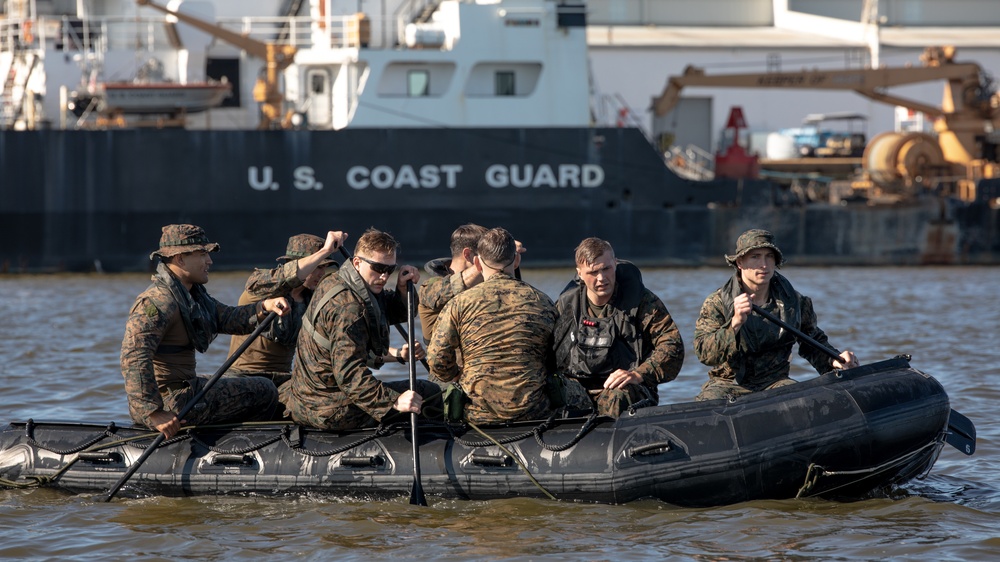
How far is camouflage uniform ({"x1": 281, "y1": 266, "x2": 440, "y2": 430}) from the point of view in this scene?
6.70 metres

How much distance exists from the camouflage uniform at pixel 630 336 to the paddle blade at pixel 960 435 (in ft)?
5.11

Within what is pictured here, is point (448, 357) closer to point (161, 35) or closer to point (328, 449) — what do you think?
point (328, 449)

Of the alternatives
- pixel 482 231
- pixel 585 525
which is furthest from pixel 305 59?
pixel 585 525

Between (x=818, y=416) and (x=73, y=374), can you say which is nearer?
(x=818, y=416)

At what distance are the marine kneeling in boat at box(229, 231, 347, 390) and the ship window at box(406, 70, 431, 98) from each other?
520 inches

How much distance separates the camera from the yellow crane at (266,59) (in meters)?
20.5

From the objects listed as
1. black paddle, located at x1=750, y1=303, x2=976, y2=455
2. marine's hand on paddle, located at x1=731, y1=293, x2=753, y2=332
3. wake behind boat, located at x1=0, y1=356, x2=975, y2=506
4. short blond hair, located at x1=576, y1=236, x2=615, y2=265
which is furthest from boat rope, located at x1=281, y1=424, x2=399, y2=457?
black paddle, located at x1=750, y1=303, x2=976, y2=455

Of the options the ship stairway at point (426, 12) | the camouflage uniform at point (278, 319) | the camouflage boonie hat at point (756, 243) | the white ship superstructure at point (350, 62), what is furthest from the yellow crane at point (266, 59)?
the camouflage boonie hat at point (756, 243)

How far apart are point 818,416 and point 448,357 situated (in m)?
1.93

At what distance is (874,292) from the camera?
736 inches

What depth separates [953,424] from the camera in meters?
7.30

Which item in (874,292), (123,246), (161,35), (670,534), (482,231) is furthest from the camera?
(161,35)

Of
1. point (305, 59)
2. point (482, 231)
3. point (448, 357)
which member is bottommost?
point (448, 357)

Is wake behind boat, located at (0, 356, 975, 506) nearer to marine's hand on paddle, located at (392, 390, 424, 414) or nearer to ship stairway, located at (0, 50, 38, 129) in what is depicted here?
marine's hand on paddle, located at (392, 390, 424, 414)
